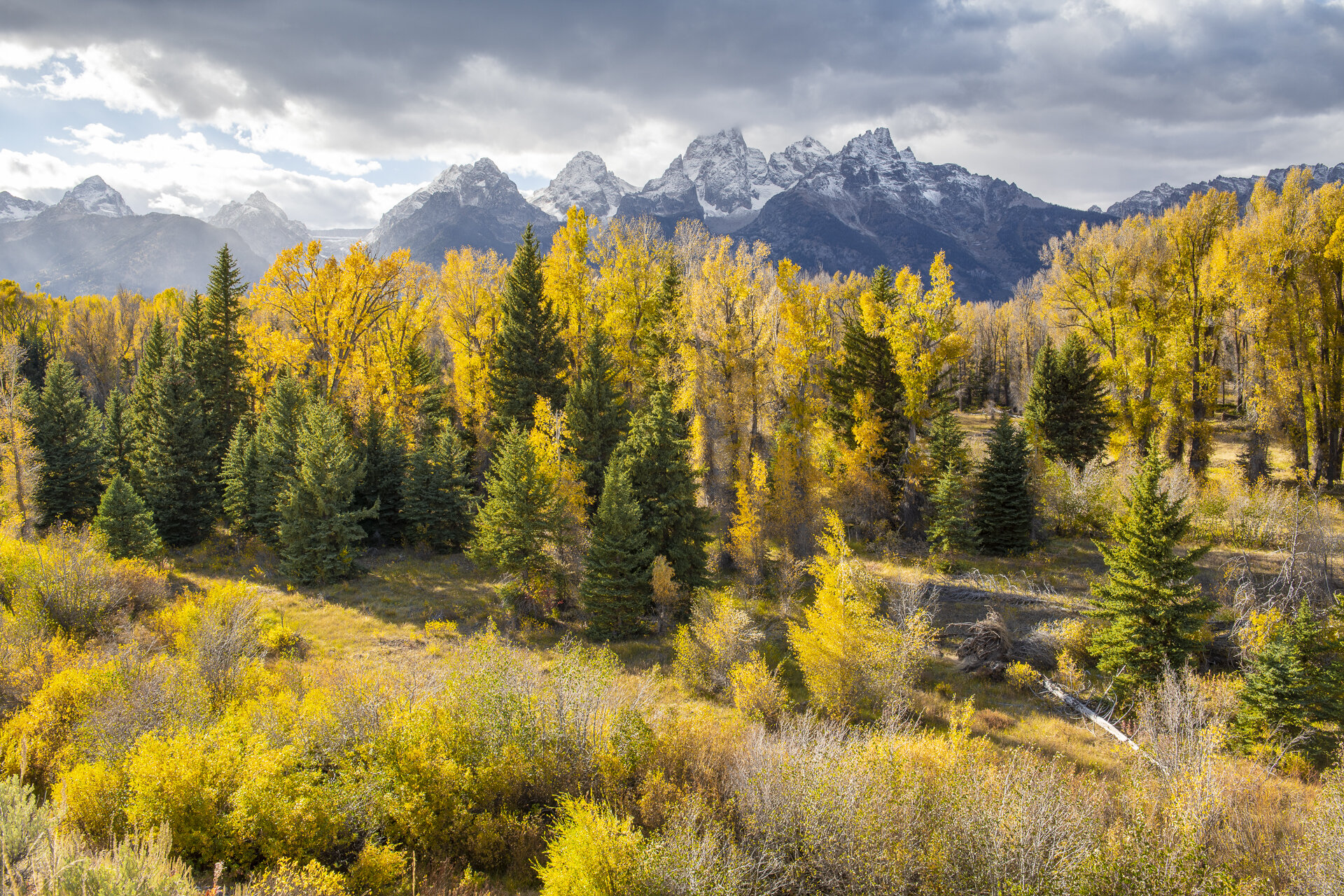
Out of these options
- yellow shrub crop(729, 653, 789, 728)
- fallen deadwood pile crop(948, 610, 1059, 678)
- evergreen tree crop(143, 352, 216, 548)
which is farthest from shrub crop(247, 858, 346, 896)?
evergreen tree crop(143, 352, 216, 548)

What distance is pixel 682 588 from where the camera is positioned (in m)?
23.3

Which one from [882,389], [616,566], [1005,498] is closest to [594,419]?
[616,566]

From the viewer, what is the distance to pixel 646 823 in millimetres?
11023

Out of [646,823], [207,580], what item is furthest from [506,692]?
[207,580]

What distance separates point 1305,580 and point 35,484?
54512 mm

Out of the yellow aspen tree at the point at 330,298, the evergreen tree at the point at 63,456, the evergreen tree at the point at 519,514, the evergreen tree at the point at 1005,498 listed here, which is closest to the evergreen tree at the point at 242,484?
the yellow aspen tree at the point at 330,298

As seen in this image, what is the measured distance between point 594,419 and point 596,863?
2001 centimetres

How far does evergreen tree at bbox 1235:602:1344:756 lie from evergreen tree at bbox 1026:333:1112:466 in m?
22.5

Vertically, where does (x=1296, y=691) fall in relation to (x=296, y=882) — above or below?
below

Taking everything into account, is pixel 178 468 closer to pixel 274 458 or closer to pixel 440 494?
pixel 274 458

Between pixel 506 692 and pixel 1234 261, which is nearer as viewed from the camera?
pixel 506 692

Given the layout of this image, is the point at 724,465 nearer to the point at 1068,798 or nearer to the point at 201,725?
the point at 1068,798

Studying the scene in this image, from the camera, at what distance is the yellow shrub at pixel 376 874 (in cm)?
880

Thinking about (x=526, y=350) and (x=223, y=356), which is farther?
(x=223, y=356)
